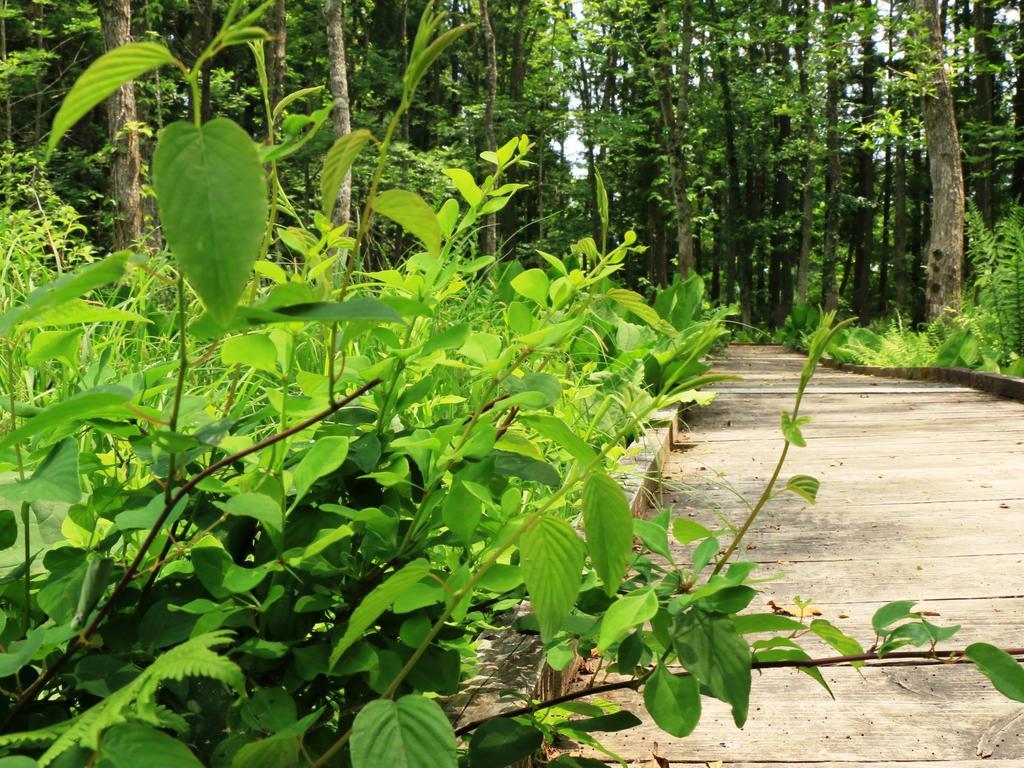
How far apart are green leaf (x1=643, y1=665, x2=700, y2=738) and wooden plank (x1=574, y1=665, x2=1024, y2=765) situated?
795 mm

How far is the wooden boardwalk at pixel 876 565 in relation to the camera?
1.50 meters

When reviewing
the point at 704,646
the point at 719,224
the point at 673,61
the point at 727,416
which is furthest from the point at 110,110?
the point at 719,224

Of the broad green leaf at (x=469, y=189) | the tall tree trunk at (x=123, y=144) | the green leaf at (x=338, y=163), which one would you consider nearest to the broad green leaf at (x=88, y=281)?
the green leaf at (x=338, y=163)

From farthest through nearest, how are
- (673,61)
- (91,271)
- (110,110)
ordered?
(673,61)
(110,110)
(91,271)

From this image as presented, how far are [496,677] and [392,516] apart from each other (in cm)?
59

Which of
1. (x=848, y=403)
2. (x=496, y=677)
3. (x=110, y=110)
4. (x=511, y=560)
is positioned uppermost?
(x=110, y=110)

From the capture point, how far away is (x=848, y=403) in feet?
20.9

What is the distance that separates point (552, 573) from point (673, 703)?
0.21 meters

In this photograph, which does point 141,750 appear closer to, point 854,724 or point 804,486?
point 804,486

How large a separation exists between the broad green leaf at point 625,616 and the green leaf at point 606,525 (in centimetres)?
4

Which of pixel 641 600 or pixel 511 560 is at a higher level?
pixel 641 600

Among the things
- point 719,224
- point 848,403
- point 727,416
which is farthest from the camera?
point 719,224

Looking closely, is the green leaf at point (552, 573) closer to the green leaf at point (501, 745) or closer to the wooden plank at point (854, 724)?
the green leaf at point (501, 745)

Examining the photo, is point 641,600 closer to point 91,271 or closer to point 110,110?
point 91,271
